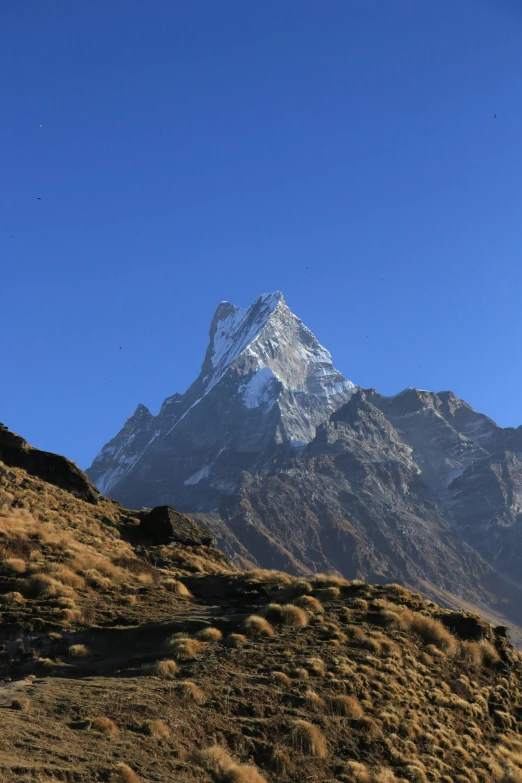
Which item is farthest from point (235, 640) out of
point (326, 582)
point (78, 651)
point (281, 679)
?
point (326, 582)

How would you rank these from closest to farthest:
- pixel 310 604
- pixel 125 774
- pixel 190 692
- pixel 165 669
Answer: pixel 125 774
pixel 190 692
pixel 165 669
pixel 310 604

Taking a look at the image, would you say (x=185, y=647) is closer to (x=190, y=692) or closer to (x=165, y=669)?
(x=165, y=669)

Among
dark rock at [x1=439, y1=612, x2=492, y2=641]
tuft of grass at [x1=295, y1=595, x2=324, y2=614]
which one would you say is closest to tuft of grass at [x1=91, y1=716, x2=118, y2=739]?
tuft of grass at [x1=295, y1=595, x2=324, y2=614]

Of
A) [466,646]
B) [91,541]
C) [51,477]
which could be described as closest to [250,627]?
[466,646]

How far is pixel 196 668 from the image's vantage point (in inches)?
985

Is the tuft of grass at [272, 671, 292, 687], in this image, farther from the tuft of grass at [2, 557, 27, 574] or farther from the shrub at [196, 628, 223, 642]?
the tuft of grass at [2, 557, 27, 574]

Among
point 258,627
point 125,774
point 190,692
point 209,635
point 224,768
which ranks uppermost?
point 258,627

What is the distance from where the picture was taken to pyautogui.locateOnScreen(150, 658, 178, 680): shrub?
79.6 feet

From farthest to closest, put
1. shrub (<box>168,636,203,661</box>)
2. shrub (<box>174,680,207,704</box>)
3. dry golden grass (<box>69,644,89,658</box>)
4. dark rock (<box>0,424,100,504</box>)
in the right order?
dark rock (<box>0,424,100,504</box>) < dry golden grass (<box>69,644,89,658</box>) < shrub (<box>168,636,203,661</box>) < shrub (<box>174,680,207,704</box>)

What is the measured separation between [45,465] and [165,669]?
30.7m

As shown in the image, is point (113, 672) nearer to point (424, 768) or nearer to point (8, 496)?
point (424, 768)

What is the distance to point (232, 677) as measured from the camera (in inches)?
975

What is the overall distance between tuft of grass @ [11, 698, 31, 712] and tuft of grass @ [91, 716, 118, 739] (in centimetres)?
181

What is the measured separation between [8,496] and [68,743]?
2786 centimetres
